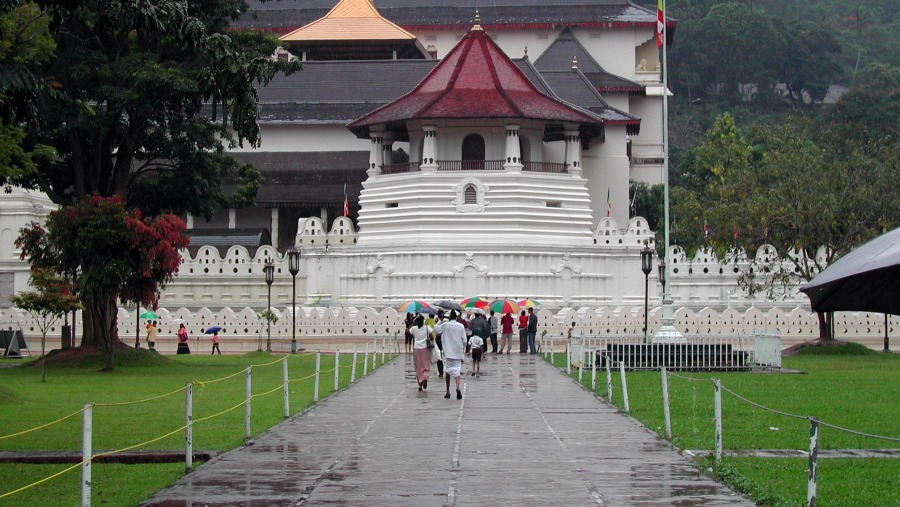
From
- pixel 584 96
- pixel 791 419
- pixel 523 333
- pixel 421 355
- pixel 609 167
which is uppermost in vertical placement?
pixel 584 96

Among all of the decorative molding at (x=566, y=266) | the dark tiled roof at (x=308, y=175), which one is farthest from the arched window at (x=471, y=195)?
the dark tiled roof at (x=308, y=175)

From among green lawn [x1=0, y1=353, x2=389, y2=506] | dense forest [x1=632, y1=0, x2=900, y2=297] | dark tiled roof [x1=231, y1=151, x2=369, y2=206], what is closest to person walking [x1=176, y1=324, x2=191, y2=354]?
green lawn [x1=0, y1=353, x2=389, y2=506]

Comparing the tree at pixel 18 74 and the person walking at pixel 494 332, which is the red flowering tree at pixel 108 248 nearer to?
the tree at pixel 18 74

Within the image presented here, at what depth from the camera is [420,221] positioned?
56.7 meters

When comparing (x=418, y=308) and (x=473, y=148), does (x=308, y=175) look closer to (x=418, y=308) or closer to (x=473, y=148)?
(x=473, y=148)

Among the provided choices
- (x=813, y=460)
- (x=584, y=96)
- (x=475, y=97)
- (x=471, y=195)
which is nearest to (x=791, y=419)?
(x=813, y=460)

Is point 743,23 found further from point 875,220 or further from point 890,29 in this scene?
point 875,220

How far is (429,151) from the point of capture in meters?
57.5

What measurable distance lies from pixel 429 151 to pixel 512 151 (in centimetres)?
319

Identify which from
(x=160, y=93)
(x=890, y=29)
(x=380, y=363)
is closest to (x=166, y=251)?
(x=160, y=93)

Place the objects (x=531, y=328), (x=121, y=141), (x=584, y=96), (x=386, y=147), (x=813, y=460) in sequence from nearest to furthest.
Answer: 1. (x=813, y=460)
2. (x=121, y=141)
3. (x=531, y=328)
4. (x=386, y=147)
5. (x=584, y=96)

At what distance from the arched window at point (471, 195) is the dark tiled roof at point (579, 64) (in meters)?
19.2

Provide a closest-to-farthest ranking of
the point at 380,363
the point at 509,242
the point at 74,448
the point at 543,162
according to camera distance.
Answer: the point at 74,448, the point at 380,363, the point at 509,242, the point at 543,162

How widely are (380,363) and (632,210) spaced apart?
40.2 meters
